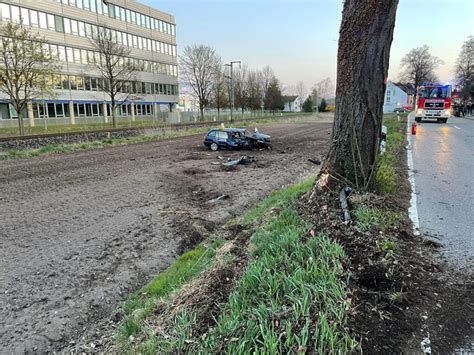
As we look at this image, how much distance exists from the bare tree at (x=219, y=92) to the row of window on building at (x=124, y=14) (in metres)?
16.2

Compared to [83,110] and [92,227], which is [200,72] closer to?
[83,110]

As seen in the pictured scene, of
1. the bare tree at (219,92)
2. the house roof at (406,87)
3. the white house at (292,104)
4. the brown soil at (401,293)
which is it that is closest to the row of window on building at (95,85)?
the bare tree at (219,92)

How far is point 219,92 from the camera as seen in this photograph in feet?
209

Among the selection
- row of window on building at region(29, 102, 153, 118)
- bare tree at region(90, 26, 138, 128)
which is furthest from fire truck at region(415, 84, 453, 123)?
row of window on building at region(29, 102, 153, 118)

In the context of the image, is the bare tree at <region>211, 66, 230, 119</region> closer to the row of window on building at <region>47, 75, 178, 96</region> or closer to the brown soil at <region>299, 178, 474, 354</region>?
the row of window on building at <region>47, 75, 178, 96</region>

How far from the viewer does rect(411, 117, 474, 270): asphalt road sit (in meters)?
4.88

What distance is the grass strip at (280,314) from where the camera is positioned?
106 inches

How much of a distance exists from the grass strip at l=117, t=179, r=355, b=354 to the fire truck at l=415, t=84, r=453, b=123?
3650cm

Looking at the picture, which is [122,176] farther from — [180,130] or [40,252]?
[180,130]

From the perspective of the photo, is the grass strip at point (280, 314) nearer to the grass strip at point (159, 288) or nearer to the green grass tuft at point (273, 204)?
the grass strip at point (159, 288)

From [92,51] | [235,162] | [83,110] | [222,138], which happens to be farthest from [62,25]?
[235,162]

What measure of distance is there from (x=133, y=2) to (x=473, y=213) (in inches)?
2677

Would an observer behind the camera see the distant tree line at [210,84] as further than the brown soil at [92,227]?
Yes

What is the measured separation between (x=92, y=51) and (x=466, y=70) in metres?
72.0
